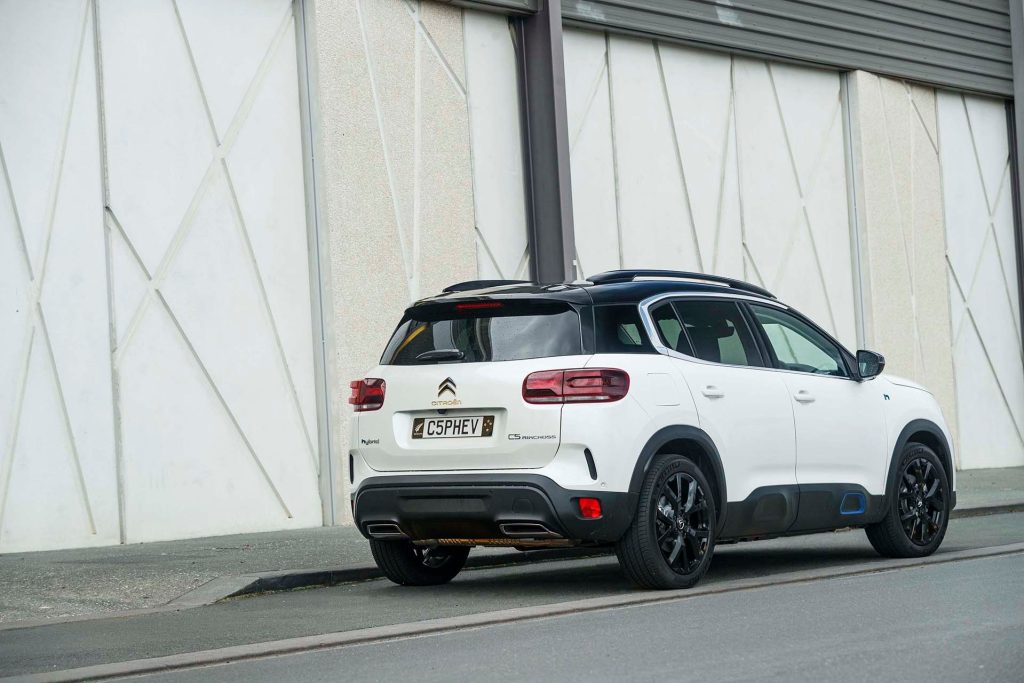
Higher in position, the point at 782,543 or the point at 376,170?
the point at 376,170

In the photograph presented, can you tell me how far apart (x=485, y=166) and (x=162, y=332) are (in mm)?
4444

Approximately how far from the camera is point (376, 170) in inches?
607

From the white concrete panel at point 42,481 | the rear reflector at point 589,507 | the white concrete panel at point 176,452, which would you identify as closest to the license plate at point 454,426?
the rear reflector at point 589,507

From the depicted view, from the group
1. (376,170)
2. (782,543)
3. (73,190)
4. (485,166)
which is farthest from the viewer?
(485,166)

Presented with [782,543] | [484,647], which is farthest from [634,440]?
[782,543]

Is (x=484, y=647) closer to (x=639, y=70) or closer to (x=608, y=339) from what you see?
(x=608, y=339)

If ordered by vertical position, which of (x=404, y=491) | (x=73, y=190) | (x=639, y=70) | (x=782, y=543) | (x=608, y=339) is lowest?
(x=782, y=543)

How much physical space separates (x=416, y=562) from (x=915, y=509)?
3.45 metres

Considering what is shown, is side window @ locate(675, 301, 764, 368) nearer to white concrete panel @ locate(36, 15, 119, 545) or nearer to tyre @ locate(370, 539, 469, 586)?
tyre @ locate(370, 539, 469, 586)

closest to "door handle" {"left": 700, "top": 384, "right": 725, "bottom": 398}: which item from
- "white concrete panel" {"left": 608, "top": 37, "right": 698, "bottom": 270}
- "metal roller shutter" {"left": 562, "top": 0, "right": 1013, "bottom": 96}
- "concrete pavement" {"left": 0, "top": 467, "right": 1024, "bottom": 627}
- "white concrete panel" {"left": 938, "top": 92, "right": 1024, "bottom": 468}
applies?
"concrete pavement" {"left": 0, "top": 467, "right": 1024, "bottom": 627}

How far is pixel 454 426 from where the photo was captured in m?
8.43

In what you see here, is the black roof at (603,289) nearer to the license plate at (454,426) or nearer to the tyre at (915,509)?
the license plate at (454,426)

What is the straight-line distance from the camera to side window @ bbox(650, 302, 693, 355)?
8836mm

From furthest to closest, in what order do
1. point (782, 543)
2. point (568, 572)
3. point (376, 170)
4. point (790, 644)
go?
point (376, 170) → point (782, 543) → point (568, 572) → point (790, 644)
